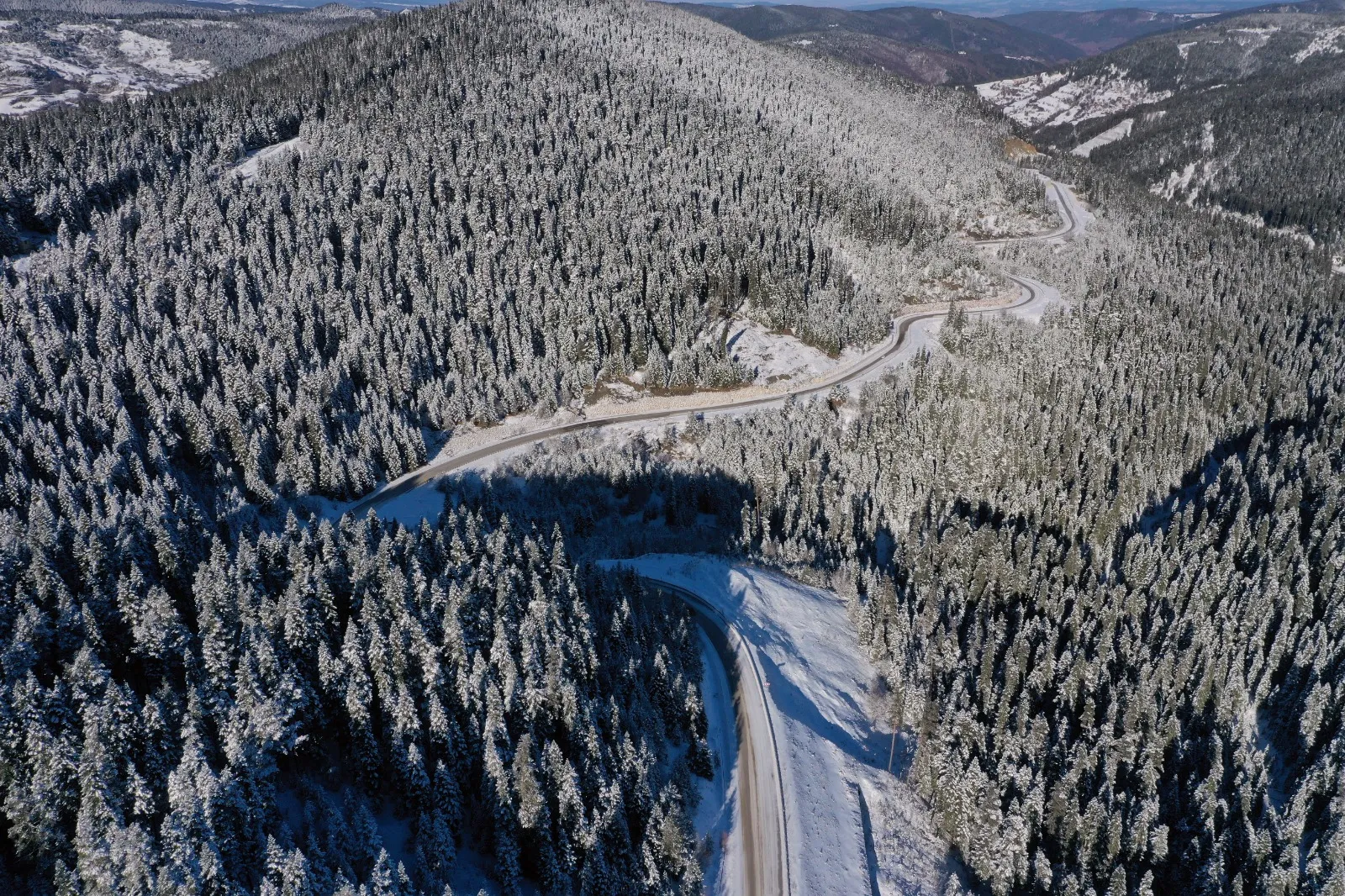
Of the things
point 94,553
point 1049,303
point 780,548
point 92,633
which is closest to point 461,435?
point 780,548

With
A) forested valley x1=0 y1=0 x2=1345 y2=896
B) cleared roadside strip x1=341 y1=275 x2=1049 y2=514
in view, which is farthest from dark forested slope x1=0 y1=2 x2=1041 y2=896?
cleared roadside strip x1=341 y1=275 x2=1049 y2=514

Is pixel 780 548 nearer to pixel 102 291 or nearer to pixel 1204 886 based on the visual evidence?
pixel 1204 886

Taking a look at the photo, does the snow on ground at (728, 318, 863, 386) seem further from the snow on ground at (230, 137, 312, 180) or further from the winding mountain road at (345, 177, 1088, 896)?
the snow on ground at (230, 137, 312, 180)

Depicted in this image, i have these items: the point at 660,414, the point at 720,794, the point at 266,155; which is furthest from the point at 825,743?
the point at 266,155

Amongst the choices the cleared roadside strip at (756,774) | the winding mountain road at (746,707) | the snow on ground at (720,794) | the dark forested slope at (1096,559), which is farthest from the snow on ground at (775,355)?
the snow on ground at (720,794)

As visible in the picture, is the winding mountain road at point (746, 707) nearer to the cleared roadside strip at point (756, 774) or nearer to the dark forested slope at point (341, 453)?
the cleared roadside strip at point (756, 774)

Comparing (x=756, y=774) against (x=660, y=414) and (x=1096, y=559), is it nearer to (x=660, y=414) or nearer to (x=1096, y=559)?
(x=1096, y=559)

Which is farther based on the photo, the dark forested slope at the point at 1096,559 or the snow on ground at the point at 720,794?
the dark forested slope at the point at 1096,559
